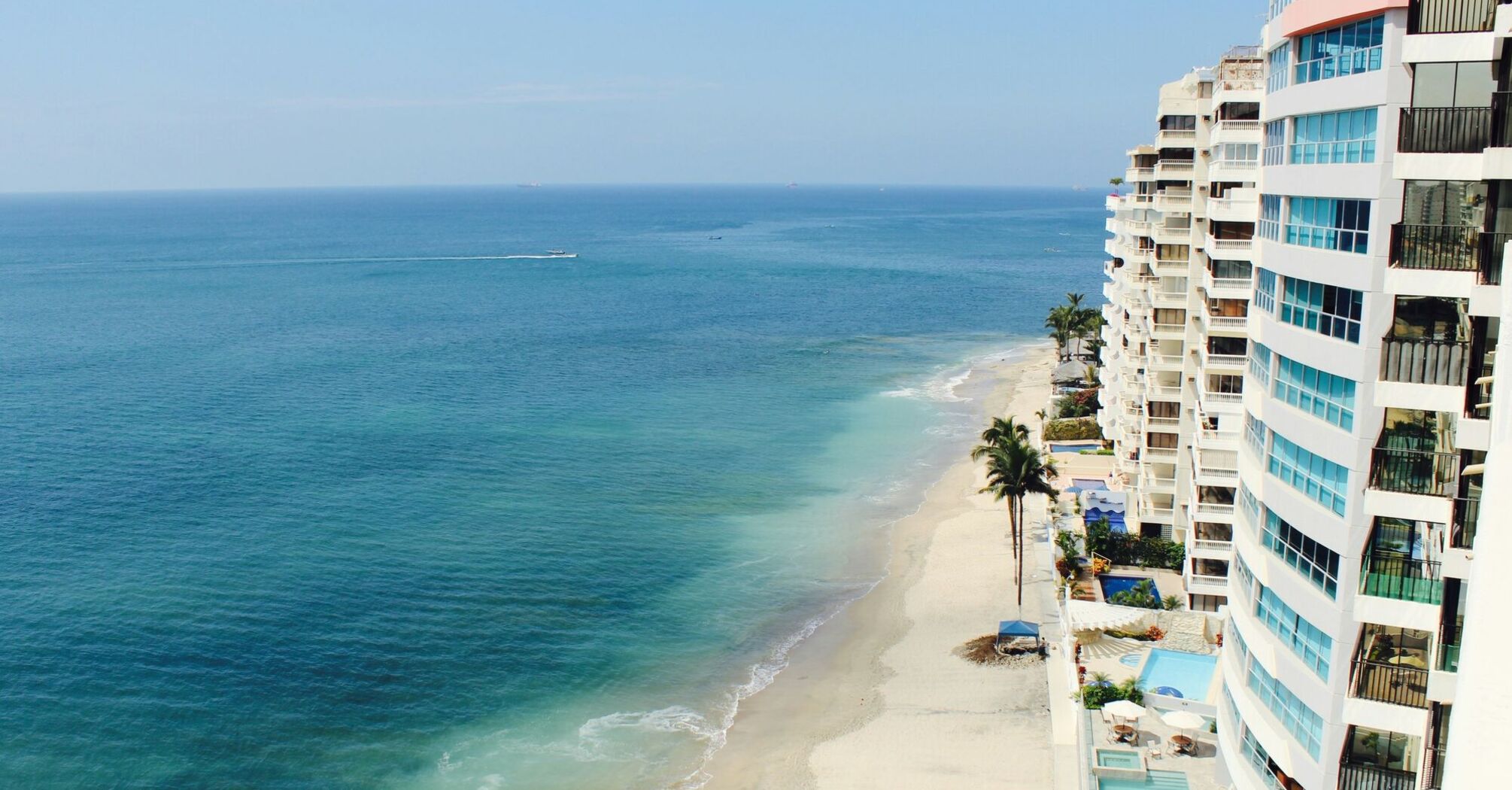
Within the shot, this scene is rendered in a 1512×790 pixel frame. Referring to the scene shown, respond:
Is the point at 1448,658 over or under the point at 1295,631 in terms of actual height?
over

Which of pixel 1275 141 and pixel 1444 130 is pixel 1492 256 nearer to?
pixel 1444 130

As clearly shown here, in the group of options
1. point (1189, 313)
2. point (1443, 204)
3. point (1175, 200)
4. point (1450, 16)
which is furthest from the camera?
point (1175, 200)

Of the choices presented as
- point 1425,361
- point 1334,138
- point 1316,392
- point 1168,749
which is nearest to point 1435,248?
point 1425,361

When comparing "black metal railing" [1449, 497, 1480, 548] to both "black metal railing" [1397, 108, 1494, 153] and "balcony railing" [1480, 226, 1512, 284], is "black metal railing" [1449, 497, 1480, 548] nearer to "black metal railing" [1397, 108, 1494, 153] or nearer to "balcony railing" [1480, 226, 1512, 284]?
"balcony railing" [1480, 226, 1512, 284]

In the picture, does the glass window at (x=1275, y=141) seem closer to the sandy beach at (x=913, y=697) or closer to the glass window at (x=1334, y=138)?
the glass window at (x=1334, y=138)

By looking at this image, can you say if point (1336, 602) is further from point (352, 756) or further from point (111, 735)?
point (111, 735)

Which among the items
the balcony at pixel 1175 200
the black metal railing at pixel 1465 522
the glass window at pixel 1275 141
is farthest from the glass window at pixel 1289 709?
the balcony at pixel 1175 200
